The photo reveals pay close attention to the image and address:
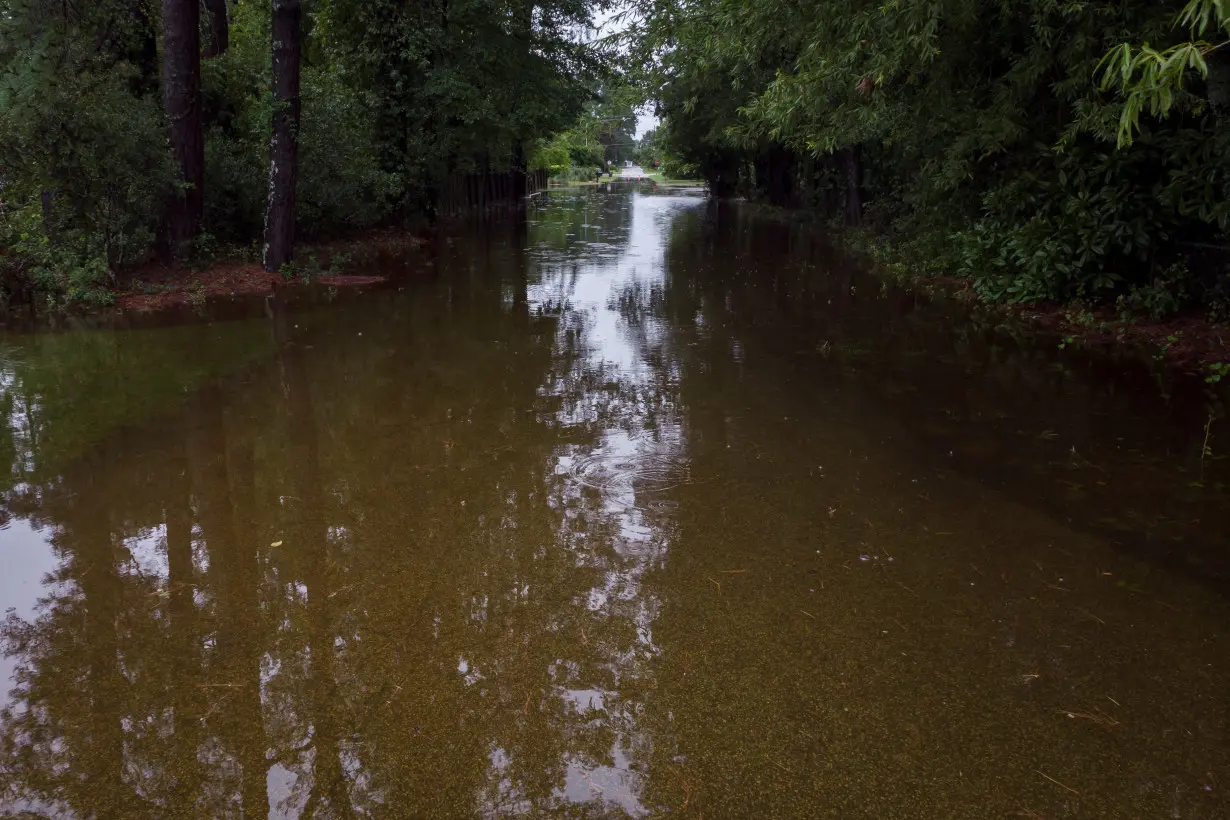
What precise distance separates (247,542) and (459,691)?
6.74 feet

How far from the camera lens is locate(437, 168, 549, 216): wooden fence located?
30.1 m

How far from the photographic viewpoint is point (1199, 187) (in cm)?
988

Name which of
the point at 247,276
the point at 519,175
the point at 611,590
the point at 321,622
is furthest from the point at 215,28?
the point at 519,175

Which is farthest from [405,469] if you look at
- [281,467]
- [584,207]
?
[584,207]

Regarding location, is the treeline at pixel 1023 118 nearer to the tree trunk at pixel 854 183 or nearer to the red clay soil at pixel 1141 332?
the red clay soil at pixel 1141 332

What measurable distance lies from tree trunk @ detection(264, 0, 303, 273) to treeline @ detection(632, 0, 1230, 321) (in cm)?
629

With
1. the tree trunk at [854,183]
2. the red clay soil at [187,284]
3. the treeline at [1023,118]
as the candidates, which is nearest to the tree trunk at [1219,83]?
the treeline at [1023,118]

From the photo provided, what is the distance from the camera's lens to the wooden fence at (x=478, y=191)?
30.1 meters

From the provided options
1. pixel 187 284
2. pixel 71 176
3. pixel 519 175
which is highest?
pixel 519 175

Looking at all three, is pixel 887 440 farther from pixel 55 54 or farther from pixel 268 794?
pixel 55 54

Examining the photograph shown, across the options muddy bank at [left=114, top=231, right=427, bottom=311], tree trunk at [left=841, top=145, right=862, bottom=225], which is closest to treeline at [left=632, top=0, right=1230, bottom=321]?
muddy bank at [left=114, top=231, right=427, bottom=311]

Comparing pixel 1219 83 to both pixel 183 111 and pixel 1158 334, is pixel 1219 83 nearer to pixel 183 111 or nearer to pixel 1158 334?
pixel 1158 334

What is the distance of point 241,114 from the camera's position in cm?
1839

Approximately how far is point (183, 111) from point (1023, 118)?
12.6 m
